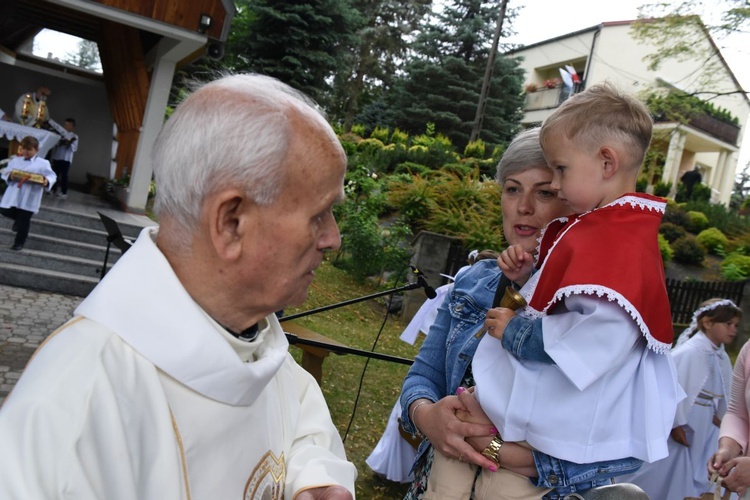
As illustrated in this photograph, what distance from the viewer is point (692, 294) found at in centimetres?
1292

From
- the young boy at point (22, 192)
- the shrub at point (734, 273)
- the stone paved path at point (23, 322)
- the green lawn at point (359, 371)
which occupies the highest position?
the shrub at point (734, 273)

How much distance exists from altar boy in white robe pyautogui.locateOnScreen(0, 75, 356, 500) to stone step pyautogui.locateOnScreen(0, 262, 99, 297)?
8.20m

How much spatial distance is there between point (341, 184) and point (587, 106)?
851 mm

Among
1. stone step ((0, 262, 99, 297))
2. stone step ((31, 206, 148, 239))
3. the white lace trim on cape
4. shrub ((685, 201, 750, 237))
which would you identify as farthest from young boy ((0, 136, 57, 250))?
shrub ((685, 201, 750, 237))

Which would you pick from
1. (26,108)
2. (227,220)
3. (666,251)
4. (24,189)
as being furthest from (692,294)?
(26,108)

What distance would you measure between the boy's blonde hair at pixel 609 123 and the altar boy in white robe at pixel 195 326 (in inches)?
31.8

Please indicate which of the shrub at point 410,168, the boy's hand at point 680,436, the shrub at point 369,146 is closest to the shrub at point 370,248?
the shrub at point 410,168

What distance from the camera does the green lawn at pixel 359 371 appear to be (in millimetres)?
5324

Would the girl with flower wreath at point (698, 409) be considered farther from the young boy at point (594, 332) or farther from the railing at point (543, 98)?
the railing at point (543, 98)

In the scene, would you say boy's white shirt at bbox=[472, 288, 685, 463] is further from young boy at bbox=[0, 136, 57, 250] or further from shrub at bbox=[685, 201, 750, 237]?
shrub at bbox=[685, 201, 750, 237]

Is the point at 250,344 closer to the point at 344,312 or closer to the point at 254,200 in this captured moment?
the point at 254,200

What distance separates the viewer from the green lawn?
17.5ft

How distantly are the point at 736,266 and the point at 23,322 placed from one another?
1423 cm

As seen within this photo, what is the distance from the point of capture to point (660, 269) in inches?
65.3
